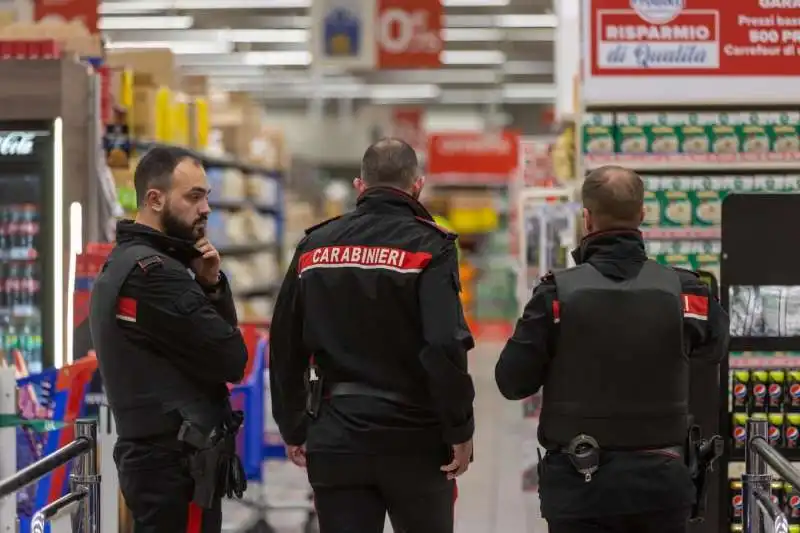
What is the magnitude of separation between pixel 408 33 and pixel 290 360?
30.0ft

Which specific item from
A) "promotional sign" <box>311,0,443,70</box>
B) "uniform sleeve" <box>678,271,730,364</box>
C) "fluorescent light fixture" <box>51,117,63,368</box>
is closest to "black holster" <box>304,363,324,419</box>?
"uniform sleeve" <box>678,271,730,364</box>

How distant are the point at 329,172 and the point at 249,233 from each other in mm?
16830

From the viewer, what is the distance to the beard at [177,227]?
3.57 metres

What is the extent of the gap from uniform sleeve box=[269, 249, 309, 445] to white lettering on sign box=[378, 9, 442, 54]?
892 centimetres

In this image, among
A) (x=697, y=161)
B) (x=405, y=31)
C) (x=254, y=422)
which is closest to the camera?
(x=697, y=161)

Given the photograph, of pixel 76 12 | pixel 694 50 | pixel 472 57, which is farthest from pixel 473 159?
pixel 694 50

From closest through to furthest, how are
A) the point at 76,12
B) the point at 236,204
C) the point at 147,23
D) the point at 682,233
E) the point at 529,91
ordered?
the point at 682,233 < the point at 76,12 < the point at 236,204 < the point at 147,23 < the point at 529,91

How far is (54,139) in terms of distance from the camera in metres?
6.24

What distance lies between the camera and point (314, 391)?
11.4 ft

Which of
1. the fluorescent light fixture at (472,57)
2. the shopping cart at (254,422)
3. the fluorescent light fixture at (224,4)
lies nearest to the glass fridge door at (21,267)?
the shopping cart at (254,422)

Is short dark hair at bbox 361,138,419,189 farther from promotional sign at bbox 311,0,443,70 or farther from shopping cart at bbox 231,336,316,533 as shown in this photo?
promotional sign at bbox 311,0,443,70

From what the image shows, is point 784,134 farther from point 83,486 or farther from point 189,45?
point 189,45

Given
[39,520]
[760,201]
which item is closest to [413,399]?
[39,520]

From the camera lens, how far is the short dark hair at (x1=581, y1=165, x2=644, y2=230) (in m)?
3.34
